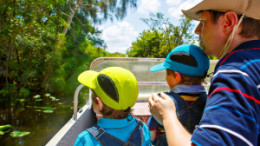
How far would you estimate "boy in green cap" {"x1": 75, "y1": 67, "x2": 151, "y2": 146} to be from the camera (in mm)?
1159

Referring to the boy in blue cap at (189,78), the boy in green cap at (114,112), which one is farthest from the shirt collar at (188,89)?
the boy in green cap at (114,112)

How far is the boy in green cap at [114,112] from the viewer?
1.16 metres

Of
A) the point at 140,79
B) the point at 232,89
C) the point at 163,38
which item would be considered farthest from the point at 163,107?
the point at 163,38

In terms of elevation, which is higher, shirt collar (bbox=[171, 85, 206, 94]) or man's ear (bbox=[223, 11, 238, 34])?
man's ear (bbox=[223, 11, 238, 34])

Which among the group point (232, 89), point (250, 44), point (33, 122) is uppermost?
point (250, 44)

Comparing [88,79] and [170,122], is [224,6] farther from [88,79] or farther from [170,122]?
[88,79]

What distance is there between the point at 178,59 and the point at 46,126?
969 centimetres

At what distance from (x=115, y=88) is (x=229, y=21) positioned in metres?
0.74

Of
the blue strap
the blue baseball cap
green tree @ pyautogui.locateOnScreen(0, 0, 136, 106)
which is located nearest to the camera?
the blue strap

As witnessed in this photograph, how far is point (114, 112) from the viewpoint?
1.27 metres

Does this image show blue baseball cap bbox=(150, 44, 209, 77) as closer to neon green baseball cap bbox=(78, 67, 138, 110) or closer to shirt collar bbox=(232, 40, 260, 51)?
neon green baseball cap bbox=(78, 67, 138, 110)

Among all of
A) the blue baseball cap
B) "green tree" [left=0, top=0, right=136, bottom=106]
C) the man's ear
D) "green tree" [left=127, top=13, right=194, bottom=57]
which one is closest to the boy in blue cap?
the blue baseball cap

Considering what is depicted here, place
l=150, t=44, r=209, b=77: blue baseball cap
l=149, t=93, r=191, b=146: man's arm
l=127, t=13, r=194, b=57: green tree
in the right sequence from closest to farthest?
1. l=149, t=93, r=191, b=146: man's arm
2. l=150, t=44, r=209, b=77: blue baseball cap
3. l=127, t=13, r=194, b=57: green tree

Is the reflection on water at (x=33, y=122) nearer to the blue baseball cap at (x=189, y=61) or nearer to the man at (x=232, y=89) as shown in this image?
the blue baseball cap at (x=189, y=61)
